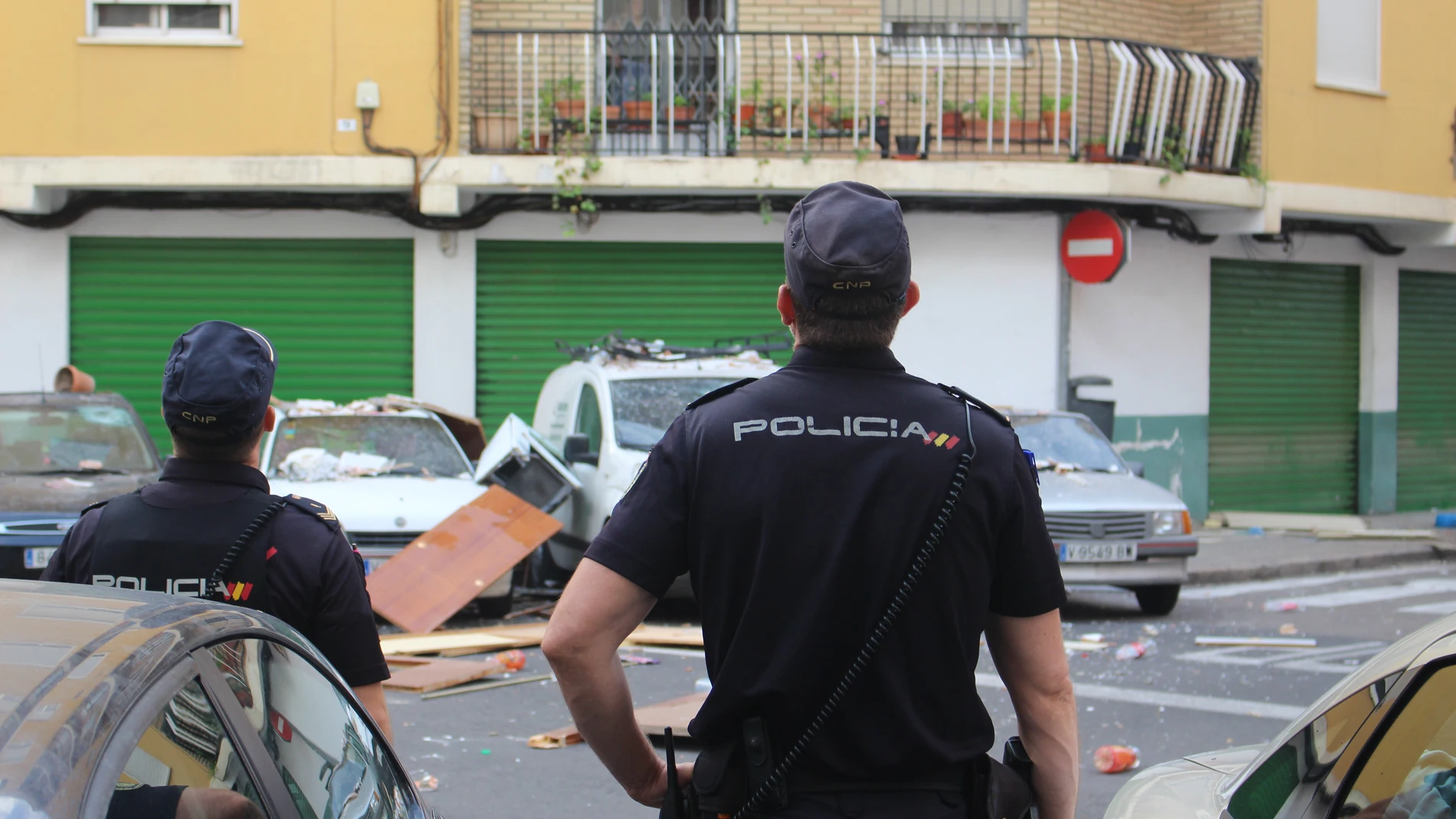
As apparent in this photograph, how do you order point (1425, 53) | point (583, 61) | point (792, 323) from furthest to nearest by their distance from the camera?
1. point (1425, 53)
2. point (583, 61)
3. point (792, 323)

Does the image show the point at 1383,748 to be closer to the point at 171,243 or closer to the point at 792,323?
the point at 792,323

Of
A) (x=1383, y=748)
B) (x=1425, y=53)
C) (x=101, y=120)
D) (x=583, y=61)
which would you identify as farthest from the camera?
(x=1425, y=53)

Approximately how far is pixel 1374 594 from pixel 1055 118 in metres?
5.97

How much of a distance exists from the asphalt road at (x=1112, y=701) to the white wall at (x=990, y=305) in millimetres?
4143

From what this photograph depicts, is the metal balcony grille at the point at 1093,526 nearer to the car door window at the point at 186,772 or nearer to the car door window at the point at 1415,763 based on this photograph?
the car door window at the point at 1415,763

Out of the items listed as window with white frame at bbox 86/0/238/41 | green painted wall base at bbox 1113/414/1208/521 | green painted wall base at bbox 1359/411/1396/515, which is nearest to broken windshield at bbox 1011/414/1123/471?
green painted wall base at bbox 1113/414/1208/521

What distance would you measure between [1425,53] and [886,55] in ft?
25.2

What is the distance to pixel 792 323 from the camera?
2.27m

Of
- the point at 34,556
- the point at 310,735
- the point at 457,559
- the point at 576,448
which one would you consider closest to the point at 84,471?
the point at 34,556

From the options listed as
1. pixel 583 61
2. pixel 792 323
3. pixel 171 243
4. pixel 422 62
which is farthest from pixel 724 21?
pixel 792 323

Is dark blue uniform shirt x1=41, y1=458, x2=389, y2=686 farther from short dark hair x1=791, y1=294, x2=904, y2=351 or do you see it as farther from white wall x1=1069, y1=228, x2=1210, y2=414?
white wall x1=1069, y1=228, x2=1210, y2=414

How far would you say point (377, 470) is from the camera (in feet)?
34.4

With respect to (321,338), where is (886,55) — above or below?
above

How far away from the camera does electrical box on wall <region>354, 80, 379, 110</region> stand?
14.3 meters
